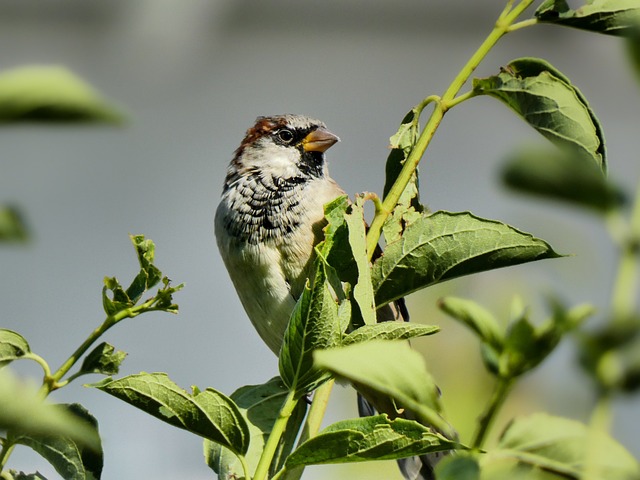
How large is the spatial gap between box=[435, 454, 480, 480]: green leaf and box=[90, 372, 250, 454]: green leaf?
254 mm

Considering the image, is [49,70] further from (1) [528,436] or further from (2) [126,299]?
(2) [126,299]

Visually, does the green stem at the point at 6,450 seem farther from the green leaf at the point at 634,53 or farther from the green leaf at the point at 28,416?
the green leaf at the point at 634,53

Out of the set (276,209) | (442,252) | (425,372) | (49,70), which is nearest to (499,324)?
(425,372)

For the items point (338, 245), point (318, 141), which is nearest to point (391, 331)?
point (338, 245)

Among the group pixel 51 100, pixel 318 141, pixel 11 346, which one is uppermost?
pixel 318 141

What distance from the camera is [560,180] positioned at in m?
0.22

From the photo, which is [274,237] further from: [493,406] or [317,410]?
[493,406]

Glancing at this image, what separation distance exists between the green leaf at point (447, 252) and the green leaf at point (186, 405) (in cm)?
19

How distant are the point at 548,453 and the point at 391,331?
21cm

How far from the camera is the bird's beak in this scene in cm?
219

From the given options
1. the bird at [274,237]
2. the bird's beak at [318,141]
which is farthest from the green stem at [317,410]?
the bird's beak at [318,141]

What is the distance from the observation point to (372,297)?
0.63 meters

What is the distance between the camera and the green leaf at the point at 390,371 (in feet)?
0.87

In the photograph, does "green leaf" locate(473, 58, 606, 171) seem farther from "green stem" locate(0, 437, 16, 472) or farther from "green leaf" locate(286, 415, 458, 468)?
"green stem" locate(0, 437, 16, 472)
